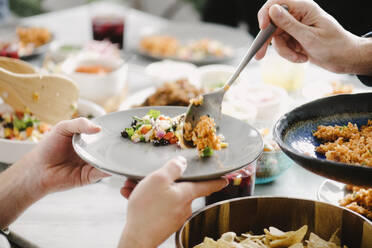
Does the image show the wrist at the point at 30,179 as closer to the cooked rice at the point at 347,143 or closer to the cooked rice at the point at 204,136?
the cooked rice at the point at 204,136

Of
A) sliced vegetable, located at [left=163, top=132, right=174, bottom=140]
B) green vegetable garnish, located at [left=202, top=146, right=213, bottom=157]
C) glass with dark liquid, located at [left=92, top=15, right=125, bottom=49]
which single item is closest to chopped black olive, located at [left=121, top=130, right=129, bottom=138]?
sliced vegetable, located at [left=163, top=132, right=174, bottom=140]

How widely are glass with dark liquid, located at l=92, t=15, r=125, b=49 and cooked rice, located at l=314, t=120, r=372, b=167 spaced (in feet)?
6.15

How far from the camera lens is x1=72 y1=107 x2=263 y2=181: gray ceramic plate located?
1148 millimetres

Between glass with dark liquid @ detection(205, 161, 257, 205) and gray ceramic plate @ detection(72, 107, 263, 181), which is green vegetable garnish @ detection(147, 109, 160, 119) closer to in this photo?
gray ceramic plate @ detection(72, 107, 263, 181)

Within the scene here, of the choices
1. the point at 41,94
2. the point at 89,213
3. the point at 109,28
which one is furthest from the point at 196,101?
the point at 109,28

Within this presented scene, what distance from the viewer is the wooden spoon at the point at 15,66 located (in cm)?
196

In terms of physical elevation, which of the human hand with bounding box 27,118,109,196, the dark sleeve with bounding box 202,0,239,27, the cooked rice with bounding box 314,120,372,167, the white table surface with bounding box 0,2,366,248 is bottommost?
the dark sleeve with bounding box 202,0,239,27

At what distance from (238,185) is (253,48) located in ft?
1.44

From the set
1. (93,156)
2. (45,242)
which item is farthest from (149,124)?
(45,242)

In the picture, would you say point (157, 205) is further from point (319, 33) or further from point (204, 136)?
point (319, 33)

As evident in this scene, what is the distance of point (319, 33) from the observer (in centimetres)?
155

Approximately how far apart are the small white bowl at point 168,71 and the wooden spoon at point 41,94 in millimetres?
679

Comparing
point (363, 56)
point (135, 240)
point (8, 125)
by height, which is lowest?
point (8, 125)

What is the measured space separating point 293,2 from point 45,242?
3.65 feet
